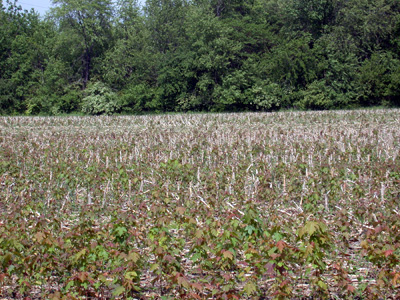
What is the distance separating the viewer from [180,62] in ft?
145

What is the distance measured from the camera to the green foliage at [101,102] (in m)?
43.6

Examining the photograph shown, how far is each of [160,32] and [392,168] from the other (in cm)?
4250

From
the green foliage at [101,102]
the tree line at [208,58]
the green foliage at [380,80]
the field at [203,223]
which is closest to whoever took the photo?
the field at [203,223]

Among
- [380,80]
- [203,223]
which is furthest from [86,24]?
[203,223]

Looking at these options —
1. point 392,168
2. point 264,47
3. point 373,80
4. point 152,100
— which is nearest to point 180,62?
point 152,100

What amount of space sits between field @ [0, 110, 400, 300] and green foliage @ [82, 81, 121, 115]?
28844 millimetres

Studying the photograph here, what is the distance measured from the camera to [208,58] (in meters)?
41.6

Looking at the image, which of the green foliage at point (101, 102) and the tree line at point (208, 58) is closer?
the tree line at point (208, 58)

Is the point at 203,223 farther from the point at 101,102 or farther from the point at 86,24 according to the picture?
the point at 86,24

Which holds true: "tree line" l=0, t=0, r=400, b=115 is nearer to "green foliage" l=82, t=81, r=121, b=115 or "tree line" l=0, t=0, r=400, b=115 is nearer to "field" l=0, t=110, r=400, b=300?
"green foliage" l=82, t=81, r=121, b=115

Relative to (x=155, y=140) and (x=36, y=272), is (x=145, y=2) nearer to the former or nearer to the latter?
(x=155, y=140)

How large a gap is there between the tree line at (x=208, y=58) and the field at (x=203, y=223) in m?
27.6

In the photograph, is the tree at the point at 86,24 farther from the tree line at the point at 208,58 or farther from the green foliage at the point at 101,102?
the green foliage at the point at 101,102

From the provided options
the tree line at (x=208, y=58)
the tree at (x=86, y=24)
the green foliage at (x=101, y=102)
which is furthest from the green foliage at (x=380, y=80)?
the tree at (x=86, y=24)
